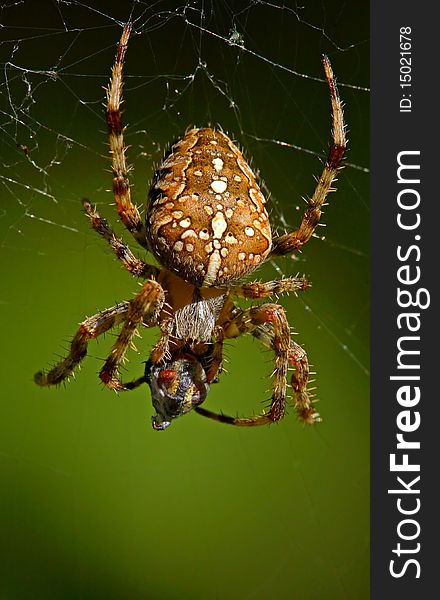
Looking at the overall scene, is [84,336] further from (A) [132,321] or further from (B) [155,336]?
(B) [155,336]

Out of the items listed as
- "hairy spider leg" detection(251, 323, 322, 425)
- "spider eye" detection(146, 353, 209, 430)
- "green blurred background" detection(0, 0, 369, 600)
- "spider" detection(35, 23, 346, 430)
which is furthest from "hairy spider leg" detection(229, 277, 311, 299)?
"green blurred background" detection(0, 0, 369, 600)

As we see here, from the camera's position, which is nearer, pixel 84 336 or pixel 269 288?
pixel 84 336

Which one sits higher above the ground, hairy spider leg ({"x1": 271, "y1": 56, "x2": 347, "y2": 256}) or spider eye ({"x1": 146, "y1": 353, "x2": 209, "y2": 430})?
hairy spider leg ({"x1": 271, "y1": 56, "x2": 347, "y2": 256})

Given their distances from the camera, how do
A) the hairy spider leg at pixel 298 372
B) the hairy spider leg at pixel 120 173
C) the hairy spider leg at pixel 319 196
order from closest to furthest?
the hairy spider leg at pixel 120 173
the hairy spider leg at pixel 319 196
the hairy spider leg at pixel 298 372

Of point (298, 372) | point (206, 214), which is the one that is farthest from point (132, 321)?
point (298, 372)

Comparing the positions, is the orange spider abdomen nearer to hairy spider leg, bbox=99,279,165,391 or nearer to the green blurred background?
hairy spider leg, bbox=99,279,165,391

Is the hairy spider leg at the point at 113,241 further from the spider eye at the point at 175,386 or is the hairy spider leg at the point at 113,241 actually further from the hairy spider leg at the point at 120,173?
the spider eye at the point at 175,386

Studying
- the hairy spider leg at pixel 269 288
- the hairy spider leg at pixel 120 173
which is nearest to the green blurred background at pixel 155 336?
the hairy spider leg at pixel 120 173
